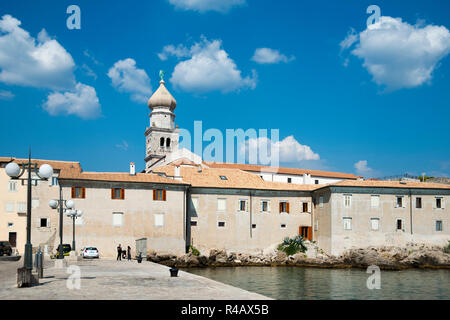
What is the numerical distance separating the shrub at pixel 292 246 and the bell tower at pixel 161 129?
39978 millimetres

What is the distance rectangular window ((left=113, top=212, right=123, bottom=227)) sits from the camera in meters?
47.1

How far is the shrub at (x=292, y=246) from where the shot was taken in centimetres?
5322

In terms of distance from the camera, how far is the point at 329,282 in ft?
123

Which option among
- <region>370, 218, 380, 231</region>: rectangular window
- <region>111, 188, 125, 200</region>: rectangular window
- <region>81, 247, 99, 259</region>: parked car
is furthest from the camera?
<region>370, 218, 380, 231</region>: rectangular window

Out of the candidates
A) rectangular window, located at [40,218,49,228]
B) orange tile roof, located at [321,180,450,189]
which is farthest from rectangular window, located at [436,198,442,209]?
rectangular window, located at [40,218,49,228]

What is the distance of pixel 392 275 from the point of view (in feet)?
143

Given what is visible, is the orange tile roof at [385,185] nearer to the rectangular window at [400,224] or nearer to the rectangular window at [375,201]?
the rectangular window at [375,201]

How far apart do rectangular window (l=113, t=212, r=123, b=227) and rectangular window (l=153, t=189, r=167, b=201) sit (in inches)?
153

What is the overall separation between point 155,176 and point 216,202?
24.5 ft

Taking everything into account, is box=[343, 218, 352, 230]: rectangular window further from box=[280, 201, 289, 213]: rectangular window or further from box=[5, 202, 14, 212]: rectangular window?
box=[5, 202, 14, 212]: rectangular window

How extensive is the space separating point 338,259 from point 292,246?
562 cm
